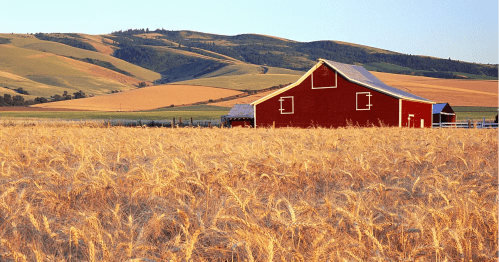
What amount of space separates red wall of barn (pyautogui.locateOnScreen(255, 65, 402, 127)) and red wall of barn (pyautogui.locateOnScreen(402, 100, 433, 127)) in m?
1.43

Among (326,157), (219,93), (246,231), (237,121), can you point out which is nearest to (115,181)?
(246,231)

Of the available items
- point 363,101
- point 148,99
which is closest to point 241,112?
point 363,101

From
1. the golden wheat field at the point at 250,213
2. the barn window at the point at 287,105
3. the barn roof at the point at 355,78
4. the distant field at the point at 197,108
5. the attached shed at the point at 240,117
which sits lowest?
the distant field at the point at 197,108

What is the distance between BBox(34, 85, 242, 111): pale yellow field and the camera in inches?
4104

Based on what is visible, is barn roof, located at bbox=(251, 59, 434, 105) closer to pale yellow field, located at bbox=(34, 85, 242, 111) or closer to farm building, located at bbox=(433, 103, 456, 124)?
farm building, located at bbox=(433, 103, 456, 124)

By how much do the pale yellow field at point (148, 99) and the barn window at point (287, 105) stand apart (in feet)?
202

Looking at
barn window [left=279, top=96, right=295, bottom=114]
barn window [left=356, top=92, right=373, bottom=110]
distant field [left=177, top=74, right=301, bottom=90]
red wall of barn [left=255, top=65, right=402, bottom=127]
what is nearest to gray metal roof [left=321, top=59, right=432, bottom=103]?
Answer: red wall of barn [left=255, top=65, right=402, bottom=127]

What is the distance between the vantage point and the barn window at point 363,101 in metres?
41.9

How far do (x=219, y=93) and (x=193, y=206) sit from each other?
113 m

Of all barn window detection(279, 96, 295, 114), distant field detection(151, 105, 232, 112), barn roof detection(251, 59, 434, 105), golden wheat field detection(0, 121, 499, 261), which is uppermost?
barn roof detection(251, 59, 434, 105)

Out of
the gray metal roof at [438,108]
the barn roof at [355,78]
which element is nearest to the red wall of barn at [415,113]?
the barn roof at [355,78]

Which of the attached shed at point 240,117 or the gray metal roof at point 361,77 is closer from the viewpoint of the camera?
the gray metal roof at point 361,77

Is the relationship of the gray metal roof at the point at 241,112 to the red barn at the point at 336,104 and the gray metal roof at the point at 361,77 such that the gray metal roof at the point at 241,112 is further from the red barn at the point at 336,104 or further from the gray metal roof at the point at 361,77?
the gray metal roof at the point at 361,77

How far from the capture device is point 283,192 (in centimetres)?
694
